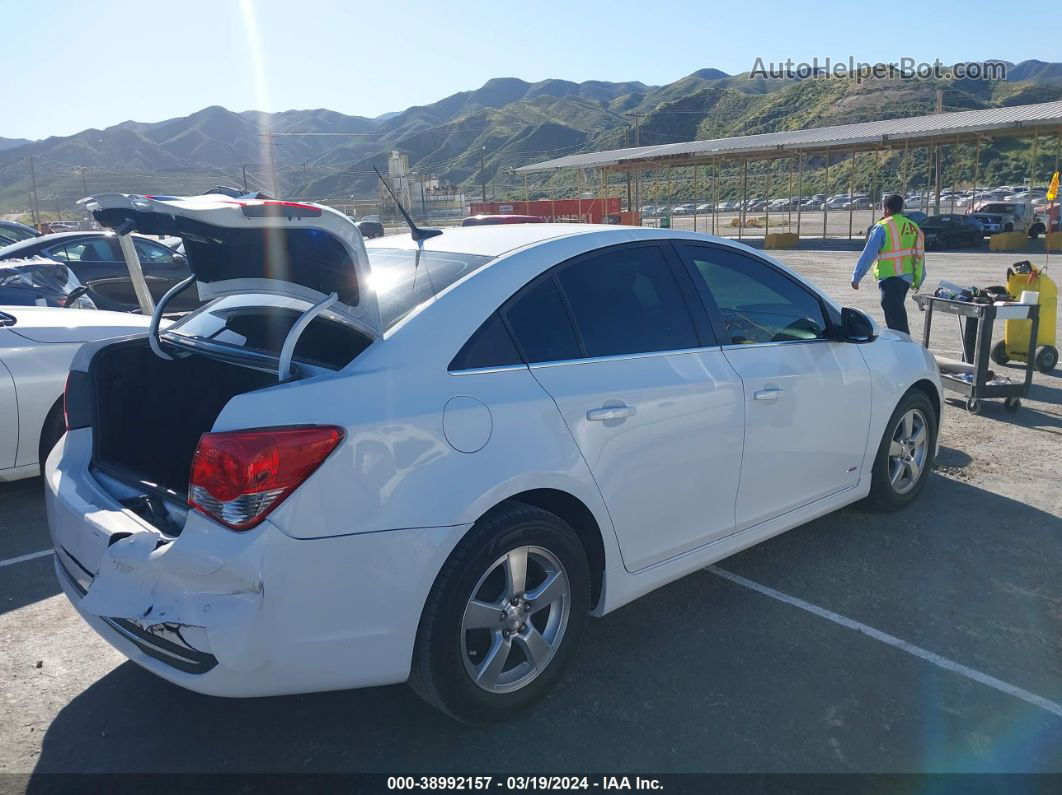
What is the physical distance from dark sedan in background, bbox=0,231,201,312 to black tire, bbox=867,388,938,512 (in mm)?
7621

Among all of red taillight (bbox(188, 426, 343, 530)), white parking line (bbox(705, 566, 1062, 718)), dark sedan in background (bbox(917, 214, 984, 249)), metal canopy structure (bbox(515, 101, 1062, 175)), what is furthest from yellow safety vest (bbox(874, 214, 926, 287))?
dark sedan in background (bbox(917, 214, 984, 249))

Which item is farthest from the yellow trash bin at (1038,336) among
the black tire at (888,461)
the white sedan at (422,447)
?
the white sedan at (422,447)

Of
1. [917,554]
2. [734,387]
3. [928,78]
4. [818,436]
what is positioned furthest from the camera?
[928,78]

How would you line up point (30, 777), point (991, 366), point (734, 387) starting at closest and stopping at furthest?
point (30, 777) → point (734, 387) → point (991, 366)

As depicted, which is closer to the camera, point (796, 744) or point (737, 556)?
point (796, 744)

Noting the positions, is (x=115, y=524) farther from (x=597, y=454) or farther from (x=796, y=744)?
(x=796, y=744)

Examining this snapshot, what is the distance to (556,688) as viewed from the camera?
126 inches

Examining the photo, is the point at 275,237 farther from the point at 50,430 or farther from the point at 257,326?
the point at 50,430

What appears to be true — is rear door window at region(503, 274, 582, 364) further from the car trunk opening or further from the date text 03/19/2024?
the date text 03/19/2024

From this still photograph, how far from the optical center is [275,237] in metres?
2.89

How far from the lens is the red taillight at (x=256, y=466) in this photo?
7.89 feet

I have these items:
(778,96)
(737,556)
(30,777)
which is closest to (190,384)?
(30,777)

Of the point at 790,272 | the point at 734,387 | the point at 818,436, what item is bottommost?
the point at 818,436

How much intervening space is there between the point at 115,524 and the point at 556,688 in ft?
5.62
